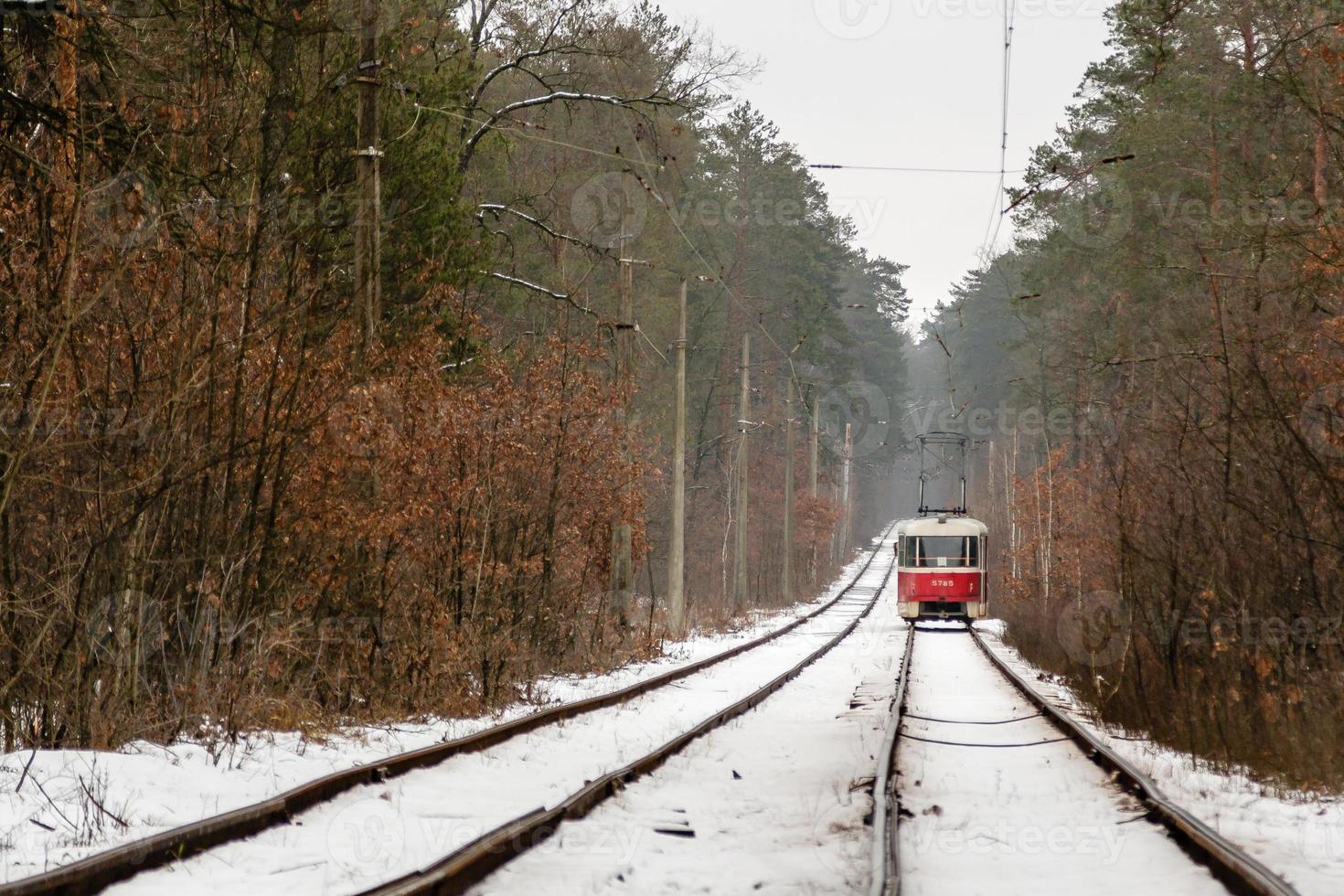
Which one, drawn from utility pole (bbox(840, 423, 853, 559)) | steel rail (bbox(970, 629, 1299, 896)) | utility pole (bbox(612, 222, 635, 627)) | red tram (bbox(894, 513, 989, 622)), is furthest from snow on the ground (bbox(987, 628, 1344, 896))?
utility pole (bbox(840, 423, 853, 559))

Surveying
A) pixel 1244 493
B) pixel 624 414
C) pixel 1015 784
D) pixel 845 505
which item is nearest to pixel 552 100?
pixel 624 414

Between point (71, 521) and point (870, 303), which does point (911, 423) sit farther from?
point (71, 521)

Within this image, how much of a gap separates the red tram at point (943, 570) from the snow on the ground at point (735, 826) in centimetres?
1972

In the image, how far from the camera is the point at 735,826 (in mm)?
8109

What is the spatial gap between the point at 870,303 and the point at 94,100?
90199 mm

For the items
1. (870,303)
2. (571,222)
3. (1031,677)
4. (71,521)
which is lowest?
(1031,677)

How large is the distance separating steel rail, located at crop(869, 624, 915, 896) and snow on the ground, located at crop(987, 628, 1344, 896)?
5.79 feet

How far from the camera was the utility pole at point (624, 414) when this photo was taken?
747 inches

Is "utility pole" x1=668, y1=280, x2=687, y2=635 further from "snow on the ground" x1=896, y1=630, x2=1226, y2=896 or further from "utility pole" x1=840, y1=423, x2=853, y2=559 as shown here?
"utility pole" x1=840, y1=423, x2=853, y2=559

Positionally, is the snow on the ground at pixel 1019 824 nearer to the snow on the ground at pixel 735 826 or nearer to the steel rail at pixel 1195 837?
the steel rail at pixel 1195 837

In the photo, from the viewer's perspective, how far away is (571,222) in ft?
97.2

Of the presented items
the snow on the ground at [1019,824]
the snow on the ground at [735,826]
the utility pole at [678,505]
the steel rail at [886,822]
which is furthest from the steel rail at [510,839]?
the utility pole at [678,505]

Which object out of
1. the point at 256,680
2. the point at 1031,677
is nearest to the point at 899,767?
the point at 256,680

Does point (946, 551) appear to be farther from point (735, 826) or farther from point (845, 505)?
point (845, 505)
